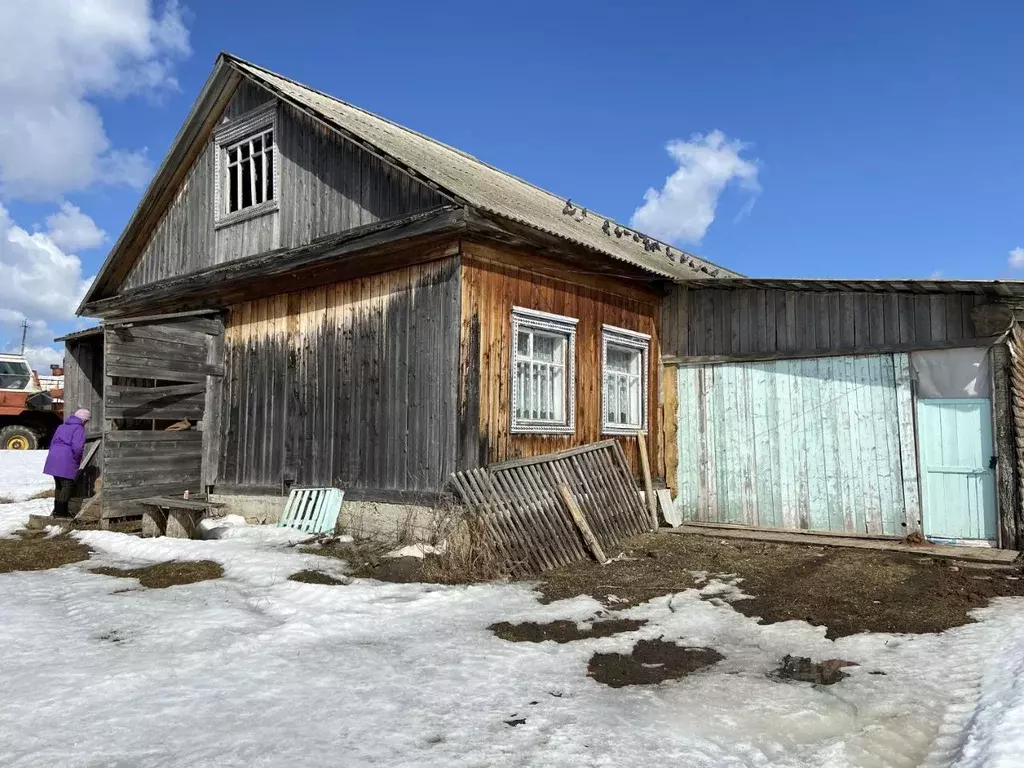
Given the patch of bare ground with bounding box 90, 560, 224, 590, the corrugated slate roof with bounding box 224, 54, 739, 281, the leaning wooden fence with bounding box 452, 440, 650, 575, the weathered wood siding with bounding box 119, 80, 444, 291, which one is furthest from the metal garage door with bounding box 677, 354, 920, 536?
the patch of bare ground with bounding box 90, 560, 224, 590

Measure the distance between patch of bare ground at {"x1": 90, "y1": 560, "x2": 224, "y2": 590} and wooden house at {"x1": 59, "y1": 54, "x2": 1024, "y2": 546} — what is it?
1.93 meters

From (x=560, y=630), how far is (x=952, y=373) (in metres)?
6.00

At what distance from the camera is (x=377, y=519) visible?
845 centimetres

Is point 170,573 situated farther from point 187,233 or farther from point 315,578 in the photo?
point 187,233

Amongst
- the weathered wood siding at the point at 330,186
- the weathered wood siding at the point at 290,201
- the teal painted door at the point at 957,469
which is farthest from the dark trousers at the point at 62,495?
the teal painted door at the point at 957,469

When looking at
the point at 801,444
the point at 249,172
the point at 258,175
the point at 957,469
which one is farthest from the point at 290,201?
the point at 957,469

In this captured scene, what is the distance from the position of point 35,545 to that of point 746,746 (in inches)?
334

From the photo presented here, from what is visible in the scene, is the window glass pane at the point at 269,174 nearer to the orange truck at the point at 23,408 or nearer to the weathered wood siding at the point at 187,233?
the weathered wood siding at the point at 187,233

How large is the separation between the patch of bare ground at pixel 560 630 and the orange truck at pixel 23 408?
19.4 metres

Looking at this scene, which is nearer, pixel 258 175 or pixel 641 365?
pixel 258 175

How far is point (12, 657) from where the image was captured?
4.50m

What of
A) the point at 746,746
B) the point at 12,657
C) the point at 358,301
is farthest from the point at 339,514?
the point at 746,746

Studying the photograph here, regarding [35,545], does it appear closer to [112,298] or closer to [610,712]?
[112,298]

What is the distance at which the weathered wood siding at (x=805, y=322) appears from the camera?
27.9ft
